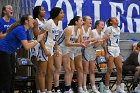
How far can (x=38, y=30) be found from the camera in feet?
23.4

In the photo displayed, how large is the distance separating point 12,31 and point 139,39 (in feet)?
20.6

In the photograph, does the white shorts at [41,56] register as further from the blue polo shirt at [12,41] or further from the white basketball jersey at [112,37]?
the white basketball jersey at [112,37]

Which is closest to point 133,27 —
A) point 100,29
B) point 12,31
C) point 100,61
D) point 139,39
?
point 139,39

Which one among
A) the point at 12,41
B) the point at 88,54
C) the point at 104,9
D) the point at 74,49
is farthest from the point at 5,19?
the point at 104,9

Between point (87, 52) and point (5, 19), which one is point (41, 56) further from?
point (87, 52)

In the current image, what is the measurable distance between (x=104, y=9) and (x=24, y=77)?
3.92m

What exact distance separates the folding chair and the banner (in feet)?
5.46

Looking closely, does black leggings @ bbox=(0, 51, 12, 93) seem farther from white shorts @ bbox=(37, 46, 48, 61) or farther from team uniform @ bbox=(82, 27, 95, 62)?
team uniform @ bbox=(82, 27, 95, 62)

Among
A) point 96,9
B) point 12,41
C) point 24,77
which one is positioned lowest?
point 24,77

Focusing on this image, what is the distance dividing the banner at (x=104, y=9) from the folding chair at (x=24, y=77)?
5.46 ft

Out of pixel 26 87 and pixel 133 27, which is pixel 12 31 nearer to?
pixel 26 87

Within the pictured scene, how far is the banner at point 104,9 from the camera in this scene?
986cm

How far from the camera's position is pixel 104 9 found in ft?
34.8

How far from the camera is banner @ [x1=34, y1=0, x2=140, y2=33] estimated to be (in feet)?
32.3
